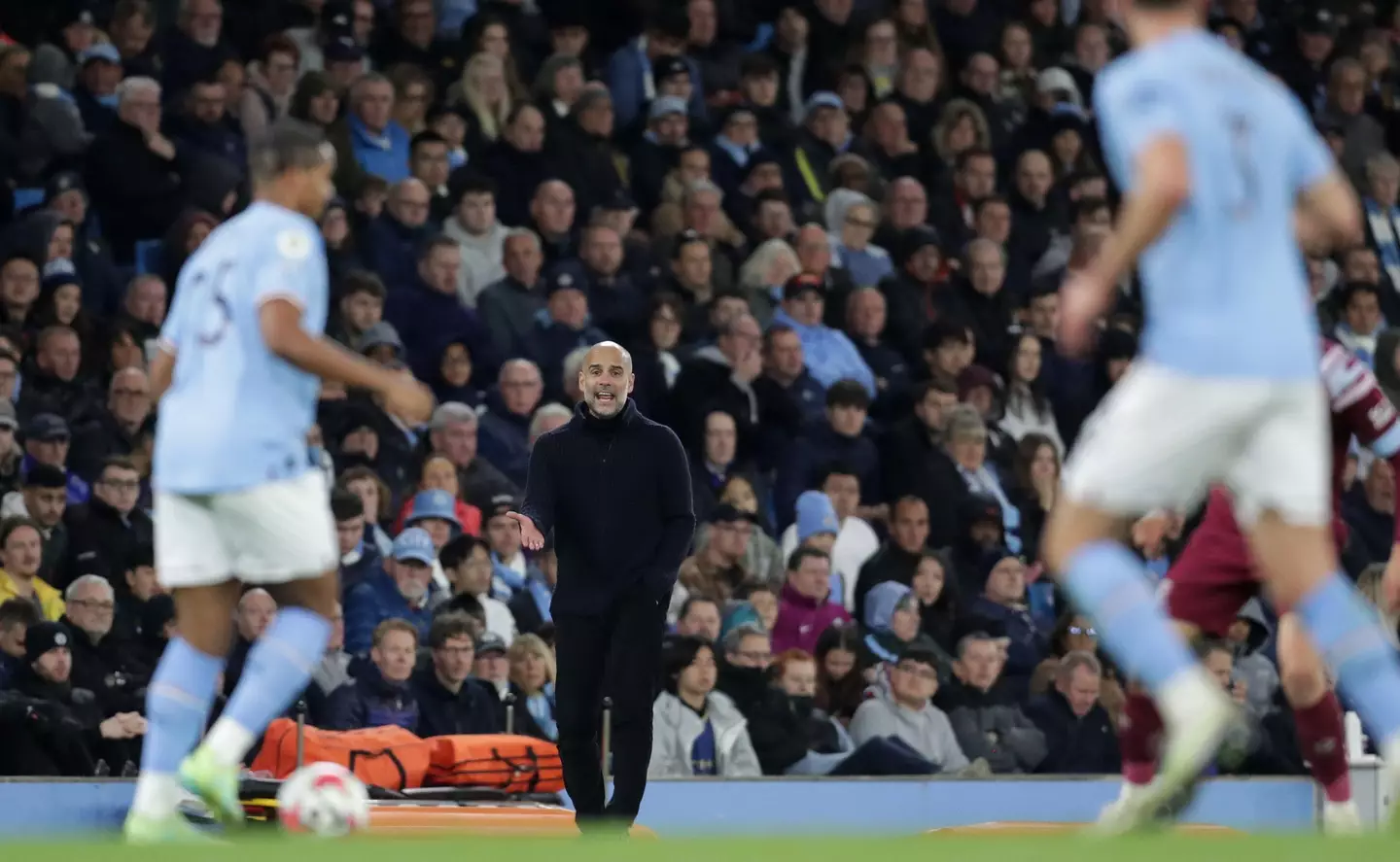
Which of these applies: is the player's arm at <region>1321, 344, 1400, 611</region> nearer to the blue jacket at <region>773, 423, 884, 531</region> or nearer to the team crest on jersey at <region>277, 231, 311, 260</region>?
the team crest on jersey at <region>277, 231, 311, 260</region>

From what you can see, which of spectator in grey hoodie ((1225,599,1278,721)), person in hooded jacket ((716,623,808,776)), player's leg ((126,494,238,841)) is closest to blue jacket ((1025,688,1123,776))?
spectator in grey hoodie ((1225,599,1278,721))

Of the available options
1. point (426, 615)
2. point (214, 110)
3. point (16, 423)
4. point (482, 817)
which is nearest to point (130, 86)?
point (214, 110)

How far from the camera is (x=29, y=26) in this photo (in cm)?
1518

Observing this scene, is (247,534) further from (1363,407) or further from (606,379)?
(1363,407)

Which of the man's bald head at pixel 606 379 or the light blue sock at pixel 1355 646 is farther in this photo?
the man's bald head at pixel 606 379

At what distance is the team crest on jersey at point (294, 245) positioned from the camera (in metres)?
7.00

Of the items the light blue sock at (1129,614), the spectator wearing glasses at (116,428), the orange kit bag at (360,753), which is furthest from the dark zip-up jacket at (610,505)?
the light blue sock at (1129,614)

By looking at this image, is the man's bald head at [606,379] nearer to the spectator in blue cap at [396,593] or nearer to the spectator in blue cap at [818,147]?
the spectator in blue cap at [396,593]

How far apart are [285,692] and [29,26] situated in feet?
29.7

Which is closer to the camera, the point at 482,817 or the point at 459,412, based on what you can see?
the point at 482,817

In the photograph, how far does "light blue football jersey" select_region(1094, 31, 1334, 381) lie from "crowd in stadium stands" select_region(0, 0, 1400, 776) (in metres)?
6.29

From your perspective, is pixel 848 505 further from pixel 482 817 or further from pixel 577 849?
pixel 577 849

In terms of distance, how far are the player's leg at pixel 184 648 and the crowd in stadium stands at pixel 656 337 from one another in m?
4.39

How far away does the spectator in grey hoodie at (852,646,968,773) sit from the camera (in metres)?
13.3
